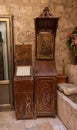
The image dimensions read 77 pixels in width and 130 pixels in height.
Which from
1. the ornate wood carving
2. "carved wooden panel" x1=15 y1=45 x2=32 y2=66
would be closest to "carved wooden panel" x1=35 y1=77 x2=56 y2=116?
"carved wooden panel" x1=15 y1=45 x2=32 y2=66

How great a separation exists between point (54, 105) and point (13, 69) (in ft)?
4.00

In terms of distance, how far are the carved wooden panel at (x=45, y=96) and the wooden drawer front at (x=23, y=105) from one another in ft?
0.43

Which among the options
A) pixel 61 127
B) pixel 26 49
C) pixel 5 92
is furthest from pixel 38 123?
pixel 26 49

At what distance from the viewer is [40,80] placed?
3600mm

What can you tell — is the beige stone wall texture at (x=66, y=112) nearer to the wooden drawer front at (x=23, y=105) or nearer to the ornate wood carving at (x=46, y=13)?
the wooden drawer front at (x=23, y=105)

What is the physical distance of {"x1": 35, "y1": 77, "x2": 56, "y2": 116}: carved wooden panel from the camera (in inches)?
142

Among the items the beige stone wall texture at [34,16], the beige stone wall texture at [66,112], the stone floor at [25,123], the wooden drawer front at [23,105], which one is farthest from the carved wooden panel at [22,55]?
the stone floor at [25,123]

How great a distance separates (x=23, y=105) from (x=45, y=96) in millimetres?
472

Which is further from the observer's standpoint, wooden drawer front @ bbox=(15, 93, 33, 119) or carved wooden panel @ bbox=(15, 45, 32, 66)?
carved wooden panel @ bbox=(15, 45, 32, 66)

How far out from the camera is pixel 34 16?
4082 millimetres

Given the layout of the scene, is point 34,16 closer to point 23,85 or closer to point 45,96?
point 23,85

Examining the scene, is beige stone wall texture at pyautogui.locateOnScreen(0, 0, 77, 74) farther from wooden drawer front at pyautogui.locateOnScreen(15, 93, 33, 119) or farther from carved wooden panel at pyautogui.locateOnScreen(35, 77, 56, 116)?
wooden drawer front at pyautogui.locateOnScreen(15, 93, 33, 119)

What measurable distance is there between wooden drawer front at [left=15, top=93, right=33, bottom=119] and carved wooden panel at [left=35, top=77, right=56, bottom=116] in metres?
0.13

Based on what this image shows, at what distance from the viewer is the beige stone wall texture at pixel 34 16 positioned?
4.01 m
